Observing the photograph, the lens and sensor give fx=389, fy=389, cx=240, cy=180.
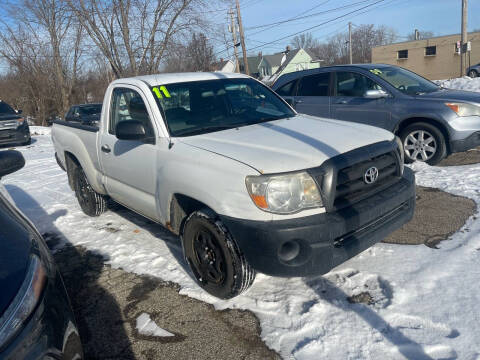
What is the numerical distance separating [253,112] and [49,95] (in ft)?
85.4

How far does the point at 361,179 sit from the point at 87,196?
4.01 m

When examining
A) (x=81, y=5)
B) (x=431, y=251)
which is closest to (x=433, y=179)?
(x=431, y=251)

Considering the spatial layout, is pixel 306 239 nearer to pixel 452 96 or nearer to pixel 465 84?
pixel 452 96

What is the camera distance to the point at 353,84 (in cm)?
705

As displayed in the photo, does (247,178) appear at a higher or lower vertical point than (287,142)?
lower

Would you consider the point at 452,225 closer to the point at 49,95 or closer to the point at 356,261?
the point at 356,261

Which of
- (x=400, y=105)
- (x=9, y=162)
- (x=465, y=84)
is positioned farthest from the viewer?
(x=465, y=84)

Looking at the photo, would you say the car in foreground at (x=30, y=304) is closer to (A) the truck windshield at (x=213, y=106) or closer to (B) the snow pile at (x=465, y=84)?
(A) the truck windshield at (x=213, y=106)

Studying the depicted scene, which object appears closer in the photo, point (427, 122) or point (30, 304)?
point (30, 304)

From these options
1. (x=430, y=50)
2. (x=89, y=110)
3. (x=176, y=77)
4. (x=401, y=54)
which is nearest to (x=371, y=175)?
(x=176, y=77)

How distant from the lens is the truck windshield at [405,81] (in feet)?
22.0

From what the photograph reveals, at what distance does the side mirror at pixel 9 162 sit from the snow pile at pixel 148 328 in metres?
1.46

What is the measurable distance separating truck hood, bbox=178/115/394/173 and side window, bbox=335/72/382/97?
353 centimetres

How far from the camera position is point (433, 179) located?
5.61 metres
